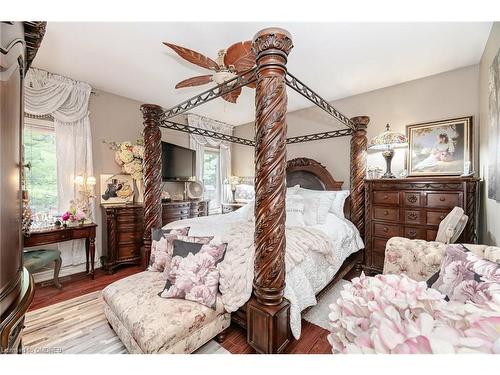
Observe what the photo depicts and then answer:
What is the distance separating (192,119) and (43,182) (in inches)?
97.6

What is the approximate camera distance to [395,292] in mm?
514

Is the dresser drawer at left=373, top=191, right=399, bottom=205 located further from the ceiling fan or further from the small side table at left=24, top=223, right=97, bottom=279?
the small side table at left=24, top=223, right=97, bottom=279

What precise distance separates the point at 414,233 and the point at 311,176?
1639mm

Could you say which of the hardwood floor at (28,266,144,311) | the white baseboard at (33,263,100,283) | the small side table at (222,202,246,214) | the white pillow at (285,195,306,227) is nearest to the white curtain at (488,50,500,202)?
the white pillow at (285,195,306,227)

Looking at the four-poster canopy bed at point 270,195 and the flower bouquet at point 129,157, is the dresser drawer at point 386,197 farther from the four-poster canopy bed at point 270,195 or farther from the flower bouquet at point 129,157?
A: the flower bouquet at point 129,157

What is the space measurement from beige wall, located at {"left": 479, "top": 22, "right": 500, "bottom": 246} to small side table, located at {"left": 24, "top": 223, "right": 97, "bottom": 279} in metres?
4.23

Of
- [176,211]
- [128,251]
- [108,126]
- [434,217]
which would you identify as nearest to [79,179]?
[108,126]

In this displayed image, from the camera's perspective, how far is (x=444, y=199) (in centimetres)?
216

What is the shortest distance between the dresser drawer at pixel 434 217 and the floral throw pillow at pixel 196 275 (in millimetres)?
2221

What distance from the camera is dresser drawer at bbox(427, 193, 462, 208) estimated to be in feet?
6.85

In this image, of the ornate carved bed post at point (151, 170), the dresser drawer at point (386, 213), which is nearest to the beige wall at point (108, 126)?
the ornate carved bed post at point (151, 170)

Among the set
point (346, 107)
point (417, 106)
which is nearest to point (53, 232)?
point (346, 107)

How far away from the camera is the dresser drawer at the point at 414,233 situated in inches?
90.1
